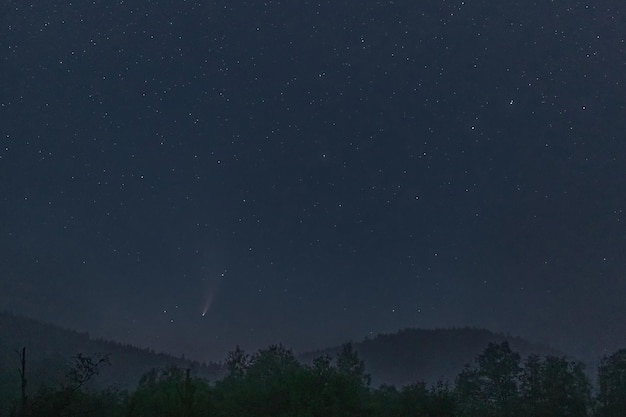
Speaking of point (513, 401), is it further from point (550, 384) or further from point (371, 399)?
point (371, 399)

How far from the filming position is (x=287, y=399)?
166 ft

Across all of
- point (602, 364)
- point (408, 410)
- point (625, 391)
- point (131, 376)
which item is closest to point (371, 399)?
point (408, 410)

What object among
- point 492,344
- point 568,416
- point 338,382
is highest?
point 492,344

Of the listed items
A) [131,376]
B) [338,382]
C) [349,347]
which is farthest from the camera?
[131,376]

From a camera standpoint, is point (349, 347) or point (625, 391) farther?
point (349, 347)

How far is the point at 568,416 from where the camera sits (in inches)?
2361

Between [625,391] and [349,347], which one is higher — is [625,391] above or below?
below

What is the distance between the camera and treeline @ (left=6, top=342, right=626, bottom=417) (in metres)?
46.7

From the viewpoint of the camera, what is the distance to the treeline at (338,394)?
46688 millimetres

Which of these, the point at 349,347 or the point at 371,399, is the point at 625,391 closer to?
the point at 371,399

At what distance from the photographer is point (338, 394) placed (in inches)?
1950

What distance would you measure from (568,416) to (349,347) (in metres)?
73.2

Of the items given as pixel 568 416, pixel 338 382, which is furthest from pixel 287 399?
pixel 568 416

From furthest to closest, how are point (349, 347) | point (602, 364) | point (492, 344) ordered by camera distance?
1. point (349, 347)
2. point (492, 344)
3. point (602, 364)
